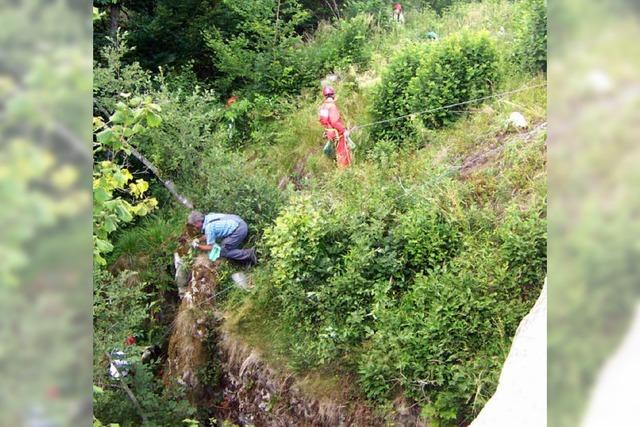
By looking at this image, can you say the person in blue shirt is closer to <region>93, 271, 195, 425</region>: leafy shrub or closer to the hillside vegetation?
the hillside vegetation

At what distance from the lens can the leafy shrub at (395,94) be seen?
7145mm

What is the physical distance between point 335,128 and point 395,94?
795 millimetres

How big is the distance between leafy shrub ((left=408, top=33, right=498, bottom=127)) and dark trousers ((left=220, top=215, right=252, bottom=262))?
220 cm

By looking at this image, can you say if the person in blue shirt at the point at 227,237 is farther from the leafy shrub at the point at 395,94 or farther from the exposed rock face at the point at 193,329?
the leafy shrub at the point at 395,94

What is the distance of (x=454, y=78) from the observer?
683cm

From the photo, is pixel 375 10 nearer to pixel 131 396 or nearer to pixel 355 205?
pixel 355 205

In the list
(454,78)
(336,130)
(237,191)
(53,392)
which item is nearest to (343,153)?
→ (336,130)

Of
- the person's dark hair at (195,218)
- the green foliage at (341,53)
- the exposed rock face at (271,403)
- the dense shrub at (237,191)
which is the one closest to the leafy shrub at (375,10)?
the green foliage at (341,53)

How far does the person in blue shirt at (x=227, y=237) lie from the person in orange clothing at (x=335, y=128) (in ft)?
4.52

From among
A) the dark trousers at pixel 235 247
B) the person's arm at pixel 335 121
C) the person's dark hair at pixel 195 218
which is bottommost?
the dark trousers at pixel 235 247

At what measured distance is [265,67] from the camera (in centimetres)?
942

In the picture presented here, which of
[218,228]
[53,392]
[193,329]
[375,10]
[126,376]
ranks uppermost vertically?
[53,392]

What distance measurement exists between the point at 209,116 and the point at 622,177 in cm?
801

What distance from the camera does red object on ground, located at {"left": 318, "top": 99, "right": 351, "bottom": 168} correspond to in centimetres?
716
